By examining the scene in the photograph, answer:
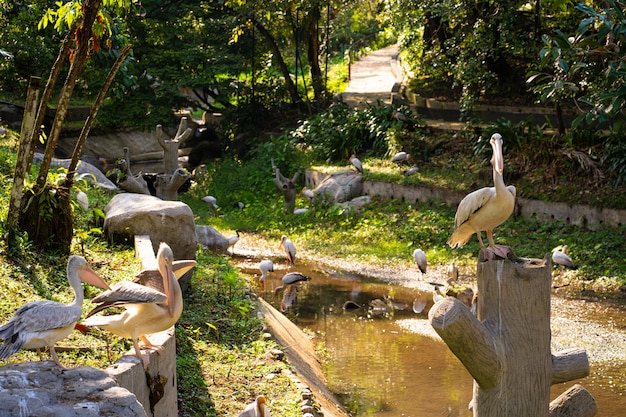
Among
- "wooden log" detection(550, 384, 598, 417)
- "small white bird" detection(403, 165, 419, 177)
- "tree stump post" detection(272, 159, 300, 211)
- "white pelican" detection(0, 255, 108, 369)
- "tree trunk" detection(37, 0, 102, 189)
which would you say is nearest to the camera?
"white pelican" detection(0, 255, 108, 369)

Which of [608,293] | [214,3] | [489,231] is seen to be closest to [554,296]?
[608,293]

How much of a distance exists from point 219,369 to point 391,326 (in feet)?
14.1

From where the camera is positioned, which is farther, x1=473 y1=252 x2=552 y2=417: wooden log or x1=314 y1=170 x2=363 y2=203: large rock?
x1=314 y1=170 x2=363 y2=203: large rock

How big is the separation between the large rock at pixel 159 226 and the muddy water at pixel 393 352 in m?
2.30

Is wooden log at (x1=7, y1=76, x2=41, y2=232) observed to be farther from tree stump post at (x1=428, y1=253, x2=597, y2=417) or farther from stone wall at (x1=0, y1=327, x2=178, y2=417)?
tree stump post at (x1=428, y1=253, x2=597, y2=417)

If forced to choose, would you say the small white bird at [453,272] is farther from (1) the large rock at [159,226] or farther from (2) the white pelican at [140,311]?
(2) the white pelican at [140,311]

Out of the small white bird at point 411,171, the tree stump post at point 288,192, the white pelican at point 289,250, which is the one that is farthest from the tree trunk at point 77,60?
the small white bird at point 411,171

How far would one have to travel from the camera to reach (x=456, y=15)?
56.6 feet

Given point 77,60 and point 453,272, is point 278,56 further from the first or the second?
point 77,60

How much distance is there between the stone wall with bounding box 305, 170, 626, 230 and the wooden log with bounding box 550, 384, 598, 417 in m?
9.45

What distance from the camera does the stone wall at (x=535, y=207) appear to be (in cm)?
1420

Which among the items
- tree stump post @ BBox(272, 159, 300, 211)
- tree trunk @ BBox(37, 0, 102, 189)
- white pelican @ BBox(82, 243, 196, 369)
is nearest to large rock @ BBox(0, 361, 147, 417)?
white pelican @ BBox(82, 243, 196, 369)

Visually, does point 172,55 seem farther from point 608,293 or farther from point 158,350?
point 158,350

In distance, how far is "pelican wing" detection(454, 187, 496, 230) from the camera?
630 cm
